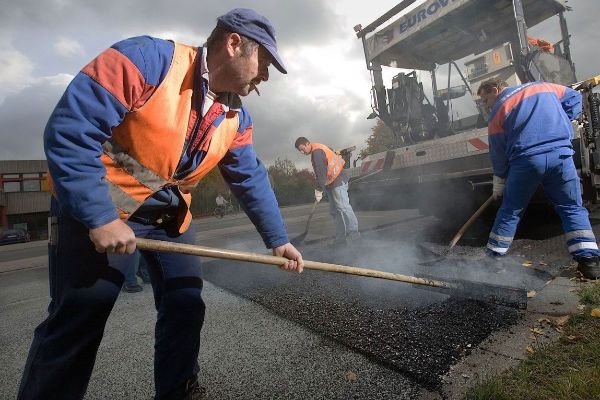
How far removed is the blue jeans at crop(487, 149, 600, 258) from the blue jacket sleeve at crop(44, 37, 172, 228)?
2917 mm

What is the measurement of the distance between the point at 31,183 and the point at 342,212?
106ft

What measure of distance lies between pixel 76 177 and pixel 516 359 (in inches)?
76.7

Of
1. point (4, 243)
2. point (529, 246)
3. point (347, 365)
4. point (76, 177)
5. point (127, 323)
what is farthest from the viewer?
point (4, 243)

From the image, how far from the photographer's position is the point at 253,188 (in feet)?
5.84

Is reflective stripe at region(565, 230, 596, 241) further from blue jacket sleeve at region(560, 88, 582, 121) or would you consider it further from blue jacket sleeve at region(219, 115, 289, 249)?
blue jacket sleeve at region(219, 115, 289, 249)

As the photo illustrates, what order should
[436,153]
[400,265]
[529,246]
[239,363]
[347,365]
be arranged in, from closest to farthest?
[347,365]
[239,363]
[400,265]
[529,246]
[436,153]

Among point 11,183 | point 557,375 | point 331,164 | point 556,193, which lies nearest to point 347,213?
point 331,164

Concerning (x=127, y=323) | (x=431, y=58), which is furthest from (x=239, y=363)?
(x=431, y=58)

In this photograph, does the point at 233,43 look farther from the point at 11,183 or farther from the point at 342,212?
the point at 11,183

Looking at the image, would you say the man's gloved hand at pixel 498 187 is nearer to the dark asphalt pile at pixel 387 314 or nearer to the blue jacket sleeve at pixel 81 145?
the dark asphalt pile at pixel 387 314

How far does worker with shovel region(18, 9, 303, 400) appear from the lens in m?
1.08

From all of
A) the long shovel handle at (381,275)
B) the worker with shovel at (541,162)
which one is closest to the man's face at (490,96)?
the worker with shovel at (541,162)

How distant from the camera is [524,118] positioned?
9.46 feet

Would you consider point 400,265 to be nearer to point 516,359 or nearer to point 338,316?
point 338,316
